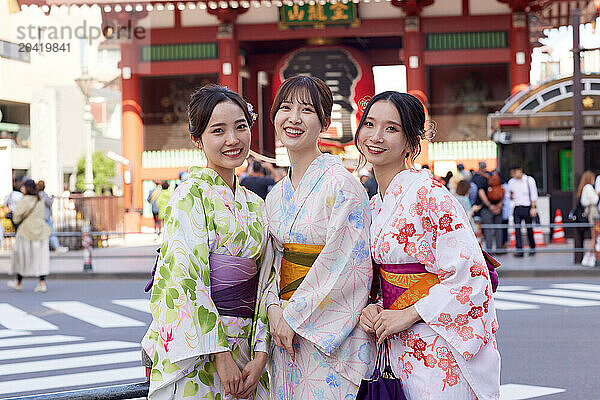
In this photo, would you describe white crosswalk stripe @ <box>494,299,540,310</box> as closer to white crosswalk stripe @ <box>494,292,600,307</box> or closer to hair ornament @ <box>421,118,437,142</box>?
white crosswalk stripe @ <box>494,292,600,307</box>

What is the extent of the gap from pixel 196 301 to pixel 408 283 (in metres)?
0.73

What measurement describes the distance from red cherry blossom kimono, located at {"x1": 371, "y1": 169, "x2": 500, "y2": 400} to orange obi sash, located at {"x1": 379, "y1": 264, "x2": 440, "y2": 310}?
0.02 metres

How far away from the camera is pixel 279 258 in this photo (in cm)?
311

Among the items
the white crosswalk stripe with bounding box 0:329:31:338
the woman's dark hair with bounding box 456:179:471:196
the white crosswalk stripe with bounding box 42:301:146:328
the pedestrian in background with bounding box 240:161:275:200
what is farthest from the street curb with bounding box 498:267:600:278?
the white crosswalk stripe with bounding box 0:329:31:338

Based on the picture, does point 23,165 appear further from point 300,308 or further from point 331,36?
point 300,308

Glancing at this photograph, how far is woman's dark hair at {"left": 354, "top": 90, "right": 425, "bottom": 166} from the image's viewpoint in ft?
9.68

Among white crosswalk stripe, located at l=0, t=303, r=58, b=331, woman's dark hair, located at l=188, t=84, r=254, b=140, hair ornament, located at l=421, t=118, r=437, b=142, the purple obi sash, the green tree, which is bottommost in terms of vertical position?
white crosswalk stripe, located at l=0, t=303, r=58, b=331

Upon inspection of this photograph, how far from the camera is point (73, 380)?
6348 millimetres

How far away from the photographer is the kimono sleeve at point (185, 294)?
9.32 ft

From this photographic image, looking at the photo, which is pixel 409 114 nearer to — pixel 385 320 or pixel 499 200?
pixel 385 320

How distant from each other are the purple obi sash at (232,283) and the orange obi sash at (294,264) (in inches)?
4.5

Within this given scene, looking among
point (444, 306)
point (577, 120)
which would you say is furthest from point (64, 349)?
point (577, 120)

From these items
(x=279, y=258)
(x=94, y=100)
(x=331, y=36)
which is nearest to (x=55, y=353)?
(x=279, y=258)

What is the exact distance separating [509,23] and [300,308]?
1880 centimetres
